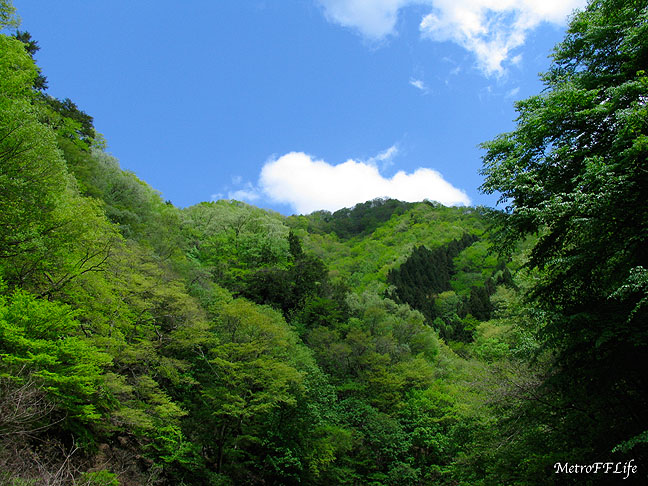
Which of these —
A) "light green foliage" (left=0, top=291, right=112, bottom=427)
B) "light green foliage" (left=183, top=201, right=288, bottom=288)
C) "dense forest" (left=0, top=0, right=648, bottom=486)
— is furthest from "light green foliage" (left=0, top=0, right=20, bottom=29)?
"light green foliage" (left=183, top=201, right=288, bottom=288)

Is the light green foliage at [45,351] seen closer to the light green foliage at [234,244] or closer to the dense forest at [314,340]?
the dense forest at [314,340]

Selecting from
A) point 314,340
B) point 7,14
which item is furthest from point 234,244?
point 7,14

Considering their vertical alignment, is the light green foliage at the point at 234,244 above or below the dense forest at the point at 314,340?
above

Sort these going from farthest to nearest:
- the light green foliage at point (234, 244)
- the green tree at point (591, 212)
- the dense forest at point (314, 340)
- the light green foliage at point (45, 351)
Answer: the light green foliage at point (234, 244) → the light green foliage at point (45, 351) → the dense forest at point (314, 340) → the green tree at point (591, 212)

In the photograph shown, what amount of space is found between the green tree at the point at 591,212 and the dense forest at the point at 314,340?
42mm

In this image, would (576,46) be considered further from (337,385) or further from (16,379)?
(337,385)

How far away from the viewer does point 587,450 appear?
6465 mm

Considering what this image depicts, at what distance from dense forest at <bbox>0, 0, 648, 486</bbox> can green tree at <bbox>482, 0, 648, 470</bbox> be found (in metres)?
0.04

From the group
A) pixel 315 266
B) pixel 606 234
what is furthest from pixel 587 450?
pixel 315 266

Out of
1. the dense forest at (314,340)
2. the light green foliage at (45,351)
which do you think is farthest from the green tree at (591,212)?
the light green foliage at (45,351)

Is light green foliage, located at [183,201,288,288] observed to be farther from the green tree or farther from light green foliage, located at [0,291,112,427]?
the green tree

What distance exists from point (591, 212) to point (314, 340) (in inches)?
866

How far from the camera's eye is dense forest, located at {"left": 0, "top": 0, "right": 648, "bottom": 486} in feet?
20.9

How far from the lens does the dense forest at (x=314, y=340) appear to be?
6.37 metres
